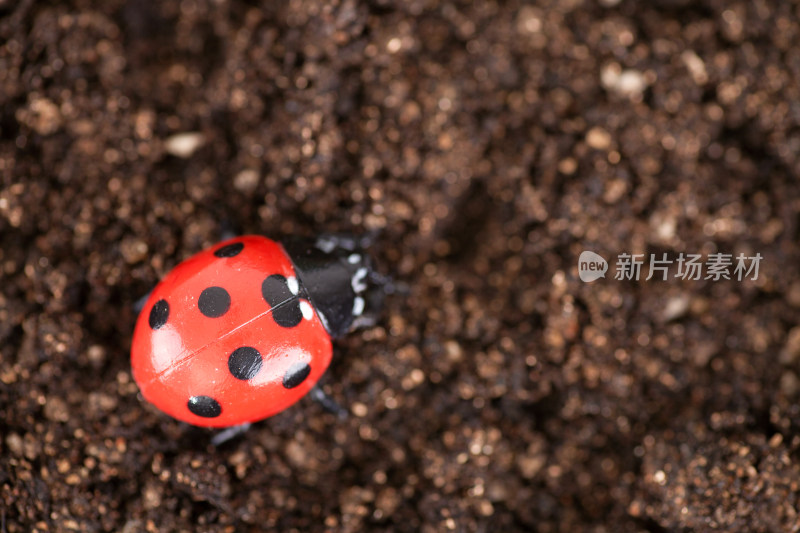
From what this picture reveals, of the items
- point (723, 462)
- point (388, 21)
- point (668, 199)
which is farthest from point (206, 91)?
point (723, 462)

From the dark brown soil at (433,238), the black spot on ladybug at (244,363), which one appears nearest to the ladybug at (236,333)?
the black spot on ladybug at (244,363)

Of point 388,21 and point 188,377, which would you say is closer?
point 188,377

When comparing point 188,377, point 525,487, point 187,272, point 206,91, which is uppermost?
point 206,91

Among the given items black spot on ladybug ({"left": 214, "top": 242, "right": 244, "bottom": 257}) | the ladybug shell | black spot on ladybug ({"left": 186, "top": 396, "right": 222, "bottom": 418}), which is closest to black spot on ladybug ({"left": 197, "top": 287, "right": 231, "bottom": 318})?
the ladybug shell

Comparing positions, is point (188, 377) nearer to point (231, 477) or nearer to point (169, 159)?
point (231, 477)

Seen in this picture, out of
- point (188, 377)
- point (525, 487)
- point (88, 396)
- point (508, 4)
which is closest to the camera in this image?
point (188, 377)

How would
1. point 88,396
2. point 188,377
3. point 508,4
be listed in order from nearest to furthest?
point 188,377 → point 88,396 → point 508,4

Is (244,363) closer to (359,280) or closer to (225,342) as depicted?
(225,342)

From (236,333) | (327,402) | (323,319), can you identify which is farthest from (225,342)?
(327,402)
